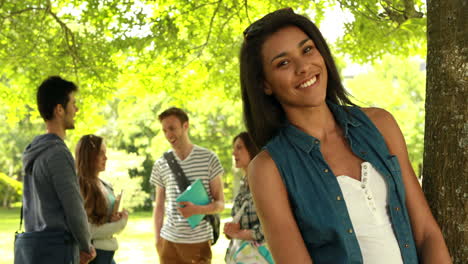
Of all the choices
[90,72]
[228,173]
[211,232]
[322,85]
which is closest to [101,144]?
[211,232]

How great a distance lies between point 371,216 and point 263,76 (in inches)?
26.2

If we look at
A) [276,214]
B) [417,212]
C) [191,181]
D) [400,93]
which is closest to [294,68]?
[276,214]

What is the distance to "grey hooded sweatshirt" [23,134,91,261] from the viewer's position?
4.41 meters

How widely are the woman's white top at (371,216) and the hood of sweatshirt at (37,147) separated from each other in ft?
8.88

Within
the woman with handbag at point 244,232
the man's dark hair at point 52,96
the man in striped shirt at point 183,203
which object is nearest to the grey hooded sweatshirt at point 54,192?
the man's dark hair at point 52,96

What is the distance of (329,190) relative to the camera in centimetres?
228

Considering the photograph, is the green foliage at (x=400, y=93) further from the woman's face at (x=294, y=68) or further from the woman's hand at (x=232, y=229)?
the woman's face at (x=294, y=68)

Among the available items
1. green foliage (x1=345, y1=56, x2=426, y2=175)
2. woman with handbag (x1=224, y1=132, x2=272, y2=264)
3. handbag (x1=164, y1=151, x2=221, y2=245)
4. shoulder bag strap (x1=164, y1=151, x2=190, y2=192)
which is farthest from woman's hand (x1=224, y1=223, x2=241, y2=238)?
green foliage (x1=345, y1=56, x2=426, y2=175)

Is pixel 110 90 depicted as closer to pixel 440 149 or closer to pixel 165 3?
pixel 165 3

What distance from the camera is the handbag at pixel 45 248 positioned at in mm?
4359

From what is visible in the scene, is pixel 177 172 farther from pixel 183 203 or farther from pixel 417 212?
pixel 417 212

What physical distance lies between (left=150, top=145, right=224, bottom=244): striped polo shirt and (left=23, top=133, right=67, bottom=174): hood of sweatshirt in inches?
74.2

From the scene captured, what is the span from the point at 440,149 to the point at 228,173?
32158 mm

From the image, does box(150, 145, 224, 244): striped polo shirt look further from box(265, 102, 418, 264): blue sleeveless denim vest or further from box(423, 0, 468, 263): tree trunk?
box(265, 102, 418, 264): blue sleeveless denim vest
